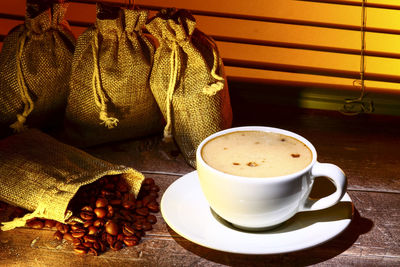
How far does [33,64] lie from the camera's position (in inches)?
50.3

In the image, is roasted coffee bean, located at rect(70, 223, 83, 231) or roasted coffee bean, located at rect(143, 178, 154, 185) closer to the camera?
roasted coffee bean, located at rect(70, 223, 83, 231)

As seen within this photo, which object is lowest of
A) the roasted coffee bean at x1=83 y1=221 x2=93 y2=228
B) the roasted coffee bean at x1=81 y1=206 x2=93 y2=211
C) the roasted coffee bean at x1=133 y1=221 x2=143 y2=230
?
the roasted coffee bean at x1=133 y1=221 x2=143 y2=230

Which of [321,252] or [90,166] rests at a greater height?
[90,166]

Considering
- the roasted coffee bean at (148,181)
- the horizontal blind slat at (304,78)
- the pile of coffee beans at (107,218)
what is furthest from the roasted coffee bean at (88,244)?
the horizontal blind slat at (304,78)

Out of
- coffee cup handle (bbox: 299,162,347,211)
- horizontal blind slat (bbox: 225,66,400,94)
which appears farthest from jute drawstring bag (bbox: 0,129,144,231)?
horizontal blind slat (bbox: 225,66,400,94)

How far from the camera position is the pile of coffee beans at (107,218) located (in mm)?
991

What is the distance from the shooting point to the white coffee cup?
0.86m

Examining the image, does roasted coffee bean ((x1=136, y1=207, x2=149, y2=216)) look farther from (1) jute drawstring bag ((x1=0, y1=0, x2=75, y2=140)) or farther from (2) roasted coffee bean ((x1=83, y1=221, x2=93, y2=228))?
(1) jute drawstring bag ((x1=0, y1=0, x2=75, y2=140))

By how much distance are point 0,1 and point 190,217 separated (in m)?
1.14

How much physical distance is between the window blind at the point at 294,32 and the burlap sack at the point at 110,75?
0.45 metres

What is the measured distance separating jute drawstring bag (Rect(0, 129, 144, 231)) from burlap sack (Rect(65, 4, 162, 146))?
0.49ft

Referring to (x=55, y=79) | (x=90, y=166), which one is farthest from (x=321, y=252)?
(x=55, y=79)

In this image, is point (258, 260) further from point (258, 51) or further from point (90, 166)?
point (258, 51)

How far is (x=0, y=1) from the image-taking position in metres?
1.71
